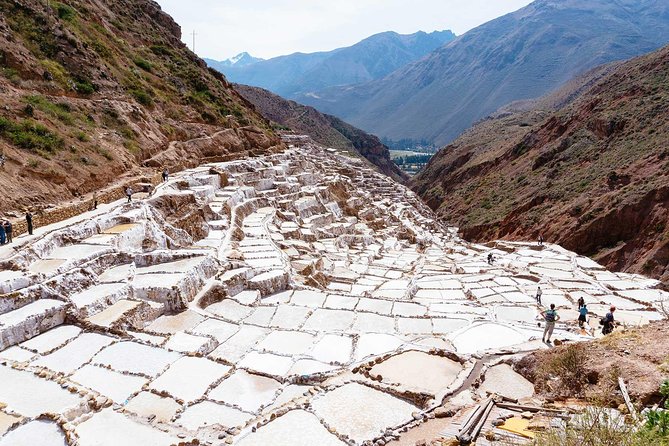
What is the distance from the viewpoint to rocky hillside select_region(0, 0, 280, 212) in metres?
17.6

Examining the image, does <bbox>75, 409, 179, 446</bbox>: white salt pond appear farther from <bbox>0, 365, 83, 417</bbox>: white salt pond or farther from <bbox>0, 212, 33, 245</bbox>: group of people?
<bbox>0, 212, 33, 245</bbox>: group of people

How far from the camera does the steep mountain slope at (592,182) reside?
2995 centimetres

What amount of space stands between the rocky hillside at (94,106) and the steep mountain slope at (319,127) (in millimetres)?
43404

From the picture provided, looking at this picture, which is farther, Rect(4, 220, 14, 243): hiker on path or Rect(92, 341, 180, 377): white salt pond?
Rect(4, 220, 14, 243): hiker on path

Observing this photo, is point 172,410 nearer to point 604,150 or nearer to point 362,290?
point 362,290

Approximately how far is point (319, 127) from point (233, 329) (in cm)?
8236

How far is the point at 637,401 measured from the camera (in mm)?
6641

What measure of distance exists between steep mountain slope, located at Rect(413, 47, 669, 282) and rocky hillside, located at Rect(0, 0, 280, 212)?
22860 millimetres

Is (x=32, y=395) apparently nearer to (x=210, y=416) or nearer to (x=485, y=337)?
(x=210, y=416)

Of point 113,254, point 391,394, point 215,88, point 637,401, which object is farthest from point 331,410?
point 215,88

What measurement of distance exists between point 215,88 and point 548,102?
83.8m

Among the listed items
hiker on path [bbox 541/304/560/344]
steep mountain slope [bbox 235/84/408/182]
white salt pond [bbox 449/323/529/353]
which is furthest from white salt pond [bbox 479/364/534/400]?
steep mountain slope [bbox 235/84/408/182]

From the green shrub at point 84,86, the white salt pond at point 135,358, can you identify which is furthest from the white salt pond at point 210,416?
the green shrub at point 84,86

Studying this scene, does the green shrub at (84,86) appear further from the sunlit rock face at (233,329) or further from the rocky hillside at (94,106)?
the sunlit rock face at (233,329)
